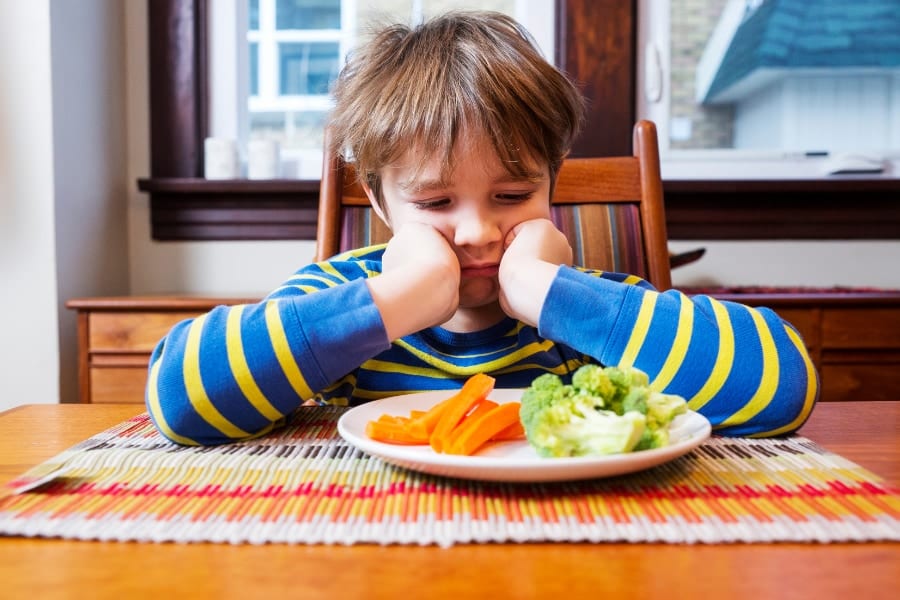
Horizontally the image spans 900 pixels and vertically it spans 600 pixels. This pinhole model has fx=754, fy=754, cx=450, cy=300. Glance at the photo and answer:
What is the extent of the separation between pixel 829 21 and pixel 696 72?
Answer: 0.43 m

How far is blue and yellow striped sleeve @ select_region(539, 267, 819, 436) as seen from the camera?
71 centimetres

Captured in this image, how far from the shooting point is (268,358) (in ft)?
2.27

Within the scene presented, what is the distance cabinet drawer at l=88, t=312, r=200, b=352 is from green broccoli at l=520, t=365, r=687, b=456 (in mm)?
1339

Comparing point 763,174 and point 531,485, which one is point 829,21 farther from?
point 531,485

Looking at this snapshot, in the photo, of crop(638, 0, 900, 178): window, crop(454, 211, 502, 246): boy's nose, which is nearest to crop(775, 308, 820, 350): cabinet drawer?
crop(638, 0, 900, 178): window

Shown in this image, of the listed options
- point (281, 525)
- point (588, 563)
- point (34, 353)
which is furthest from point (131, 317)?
point (588, 563)

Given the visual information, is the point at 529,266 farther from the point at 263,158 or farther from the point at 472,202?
the point at 263,158

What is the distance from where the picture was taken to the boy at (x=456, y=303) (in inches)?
27.2

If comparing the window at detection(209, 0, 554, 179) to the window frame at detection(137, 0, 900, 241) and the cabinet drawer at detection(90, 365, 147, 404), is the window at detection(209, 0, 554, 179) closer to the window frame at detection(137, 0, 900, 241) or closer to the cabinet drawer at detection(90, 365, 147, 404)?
the window frame at detection(137, 0, 900, 241)

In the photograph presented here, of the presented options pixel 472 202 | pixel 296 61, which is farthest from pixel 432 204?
pixel 296 61

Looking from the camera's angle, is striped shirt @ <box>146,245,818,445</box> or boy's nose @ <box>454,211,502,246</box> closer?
striped shirt @ <box>146,245,818,445</box>

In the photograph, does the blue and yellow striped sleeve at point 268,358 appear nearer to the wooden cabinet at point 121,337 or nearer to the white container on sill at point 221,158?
the wooden cabinet at point 121,337

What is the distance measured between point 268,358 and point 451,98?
0.36 m

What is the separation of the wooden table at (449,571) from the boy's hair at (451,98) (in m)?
0.50
